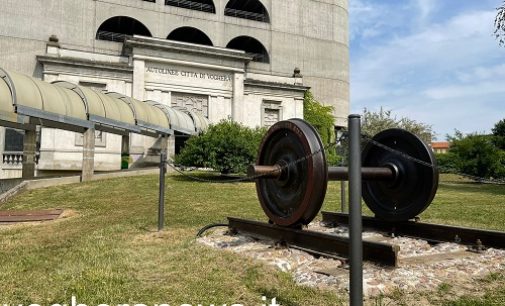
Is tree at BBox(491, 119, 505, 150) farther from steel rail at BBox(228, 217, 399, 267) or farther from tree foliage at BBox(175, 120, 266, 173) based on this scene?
steel rail at BBox(228, 217, 399, 267)

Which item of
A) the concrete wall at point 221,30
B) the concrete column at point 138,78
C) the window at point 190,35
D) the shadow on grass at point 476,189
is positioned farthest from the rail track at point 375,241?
the window at point 190,35

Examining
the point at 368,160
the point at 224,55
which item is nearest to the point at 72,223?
the point at 368,160

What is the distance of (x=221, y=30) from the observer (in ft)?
116

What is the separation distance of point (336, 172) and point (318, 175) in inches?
14.6

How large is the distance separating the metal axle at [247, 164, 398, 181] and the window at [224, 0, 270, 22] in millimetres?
33254

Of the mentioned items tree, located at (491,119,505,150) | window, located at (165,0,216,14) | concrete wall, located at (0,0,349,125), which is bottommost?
tree, located at (491,119,505,150)

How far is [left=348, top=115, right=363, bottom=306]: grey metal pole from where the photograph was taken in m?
3.11

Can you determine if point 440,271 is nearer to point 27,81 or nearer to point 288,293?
point 288,293

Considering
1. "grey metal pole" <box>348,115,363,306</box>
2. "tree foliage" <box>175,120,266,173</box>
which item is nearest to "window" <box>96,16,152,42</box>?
"tree foliage" <box>175,120,266,173</box>

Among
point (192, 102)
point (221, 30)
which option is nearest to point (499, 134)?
point (192, 102)

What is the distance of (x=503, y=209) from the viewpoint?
35.3ft

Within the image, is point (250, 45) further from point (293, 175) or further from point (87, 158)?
point (293, 175)

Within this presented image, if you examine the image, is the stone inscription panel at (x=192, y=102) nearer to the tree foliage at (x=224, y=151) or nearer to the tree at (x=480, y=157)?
the tree foliage at (x=224, y=151)

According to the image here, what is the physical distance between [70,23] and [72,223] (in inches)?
1019
